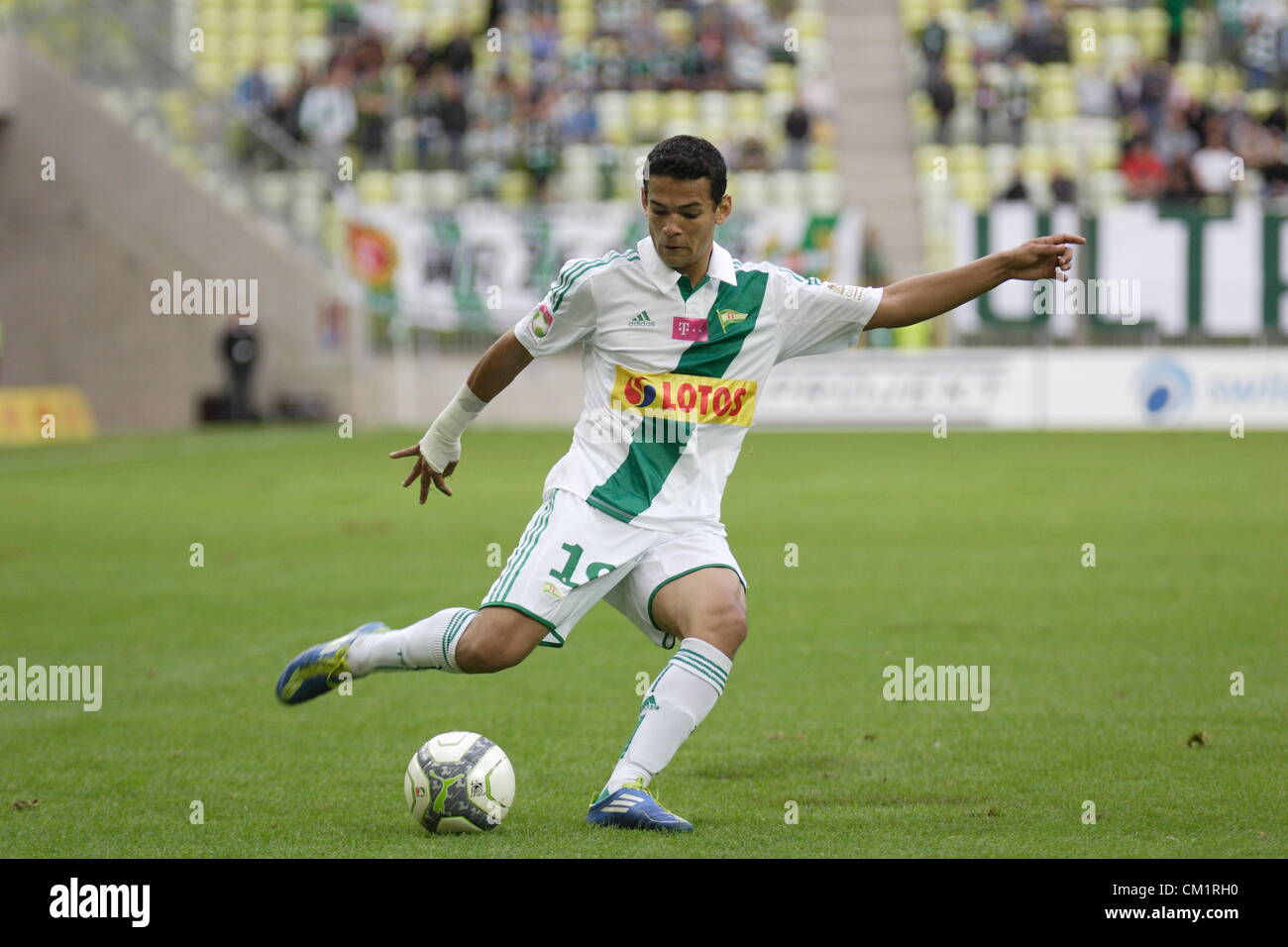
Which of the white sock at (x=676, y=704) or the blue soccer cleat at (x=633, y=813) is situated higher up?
the white sock at (x=676, y=704)

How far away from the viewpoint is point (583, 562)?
5445 mm

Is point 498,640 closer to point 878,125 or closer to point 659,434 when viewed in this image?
point 659,434

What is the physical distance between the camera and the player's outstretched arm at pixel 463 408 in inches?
226

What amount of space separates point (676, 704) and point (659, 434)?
34.5 inches

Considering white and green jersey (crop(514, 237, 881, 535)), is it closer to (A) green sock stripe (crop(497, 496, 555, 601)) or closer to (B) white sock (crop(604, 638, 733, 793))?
(A) green sock stripe (crop(497, 496, 555, 601))

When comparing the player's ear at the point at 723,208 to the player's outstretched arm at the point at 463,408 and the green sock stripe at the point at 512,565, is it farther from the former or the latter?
the green sock stripe at the point at 512,565

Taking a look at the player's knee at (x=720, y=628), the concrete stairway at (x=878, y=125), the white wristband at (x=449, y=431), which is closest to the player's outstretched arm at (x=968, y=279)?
the player's knee at (x=720, y=628)

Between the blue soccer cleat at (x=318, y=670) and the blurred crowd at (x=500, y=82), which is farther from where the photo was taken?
the blurred crowd at (x=500, y=82)

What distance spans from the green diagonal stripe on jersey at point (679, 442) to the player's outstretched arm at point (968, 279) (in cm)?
43

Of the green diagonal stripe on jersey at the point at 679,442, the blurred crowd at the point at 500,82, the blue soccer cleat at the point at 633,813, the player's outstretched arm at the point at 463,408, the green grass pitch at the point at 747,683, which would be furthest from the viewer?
the blurred crowd at the point at 500,82

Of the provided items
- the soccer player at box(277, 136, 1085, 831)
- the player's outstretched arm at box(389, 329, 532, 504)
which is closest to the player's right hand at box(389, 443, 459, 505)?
the player's outstretched arm at box(389, 329, 532, 504)

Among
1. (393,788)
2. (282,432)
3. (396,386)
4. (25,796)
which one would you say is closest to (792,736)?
(393,788)
